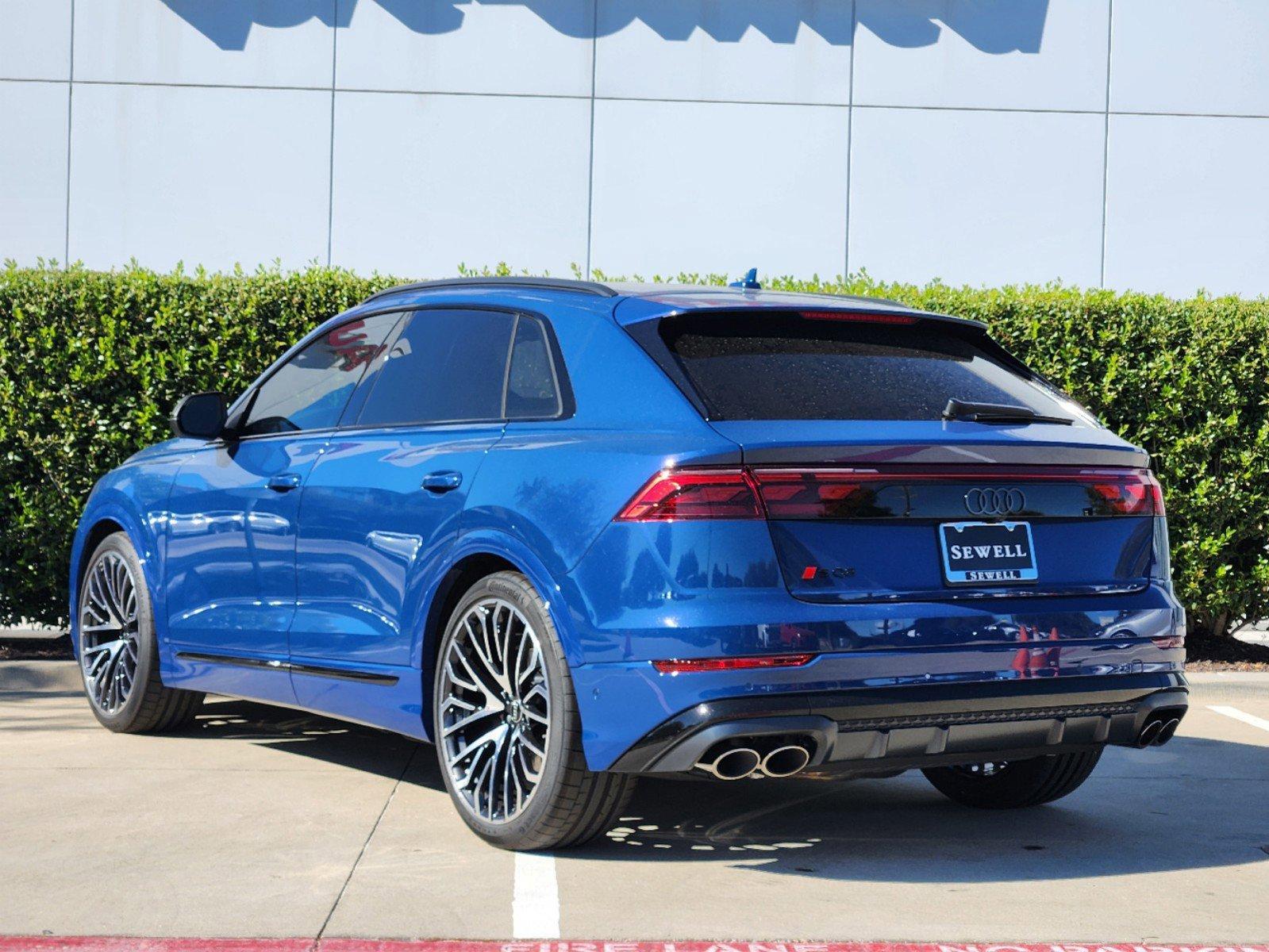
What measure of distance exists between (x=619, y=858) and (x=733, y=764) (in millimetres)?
780

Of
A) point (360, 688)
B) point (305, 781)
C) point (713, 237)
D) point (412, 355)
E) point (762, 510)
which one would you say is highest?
point (713, 237)

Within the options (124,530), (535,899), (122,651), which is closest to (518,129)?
(124,530)

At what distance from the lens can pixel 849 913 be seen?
15.0 ft

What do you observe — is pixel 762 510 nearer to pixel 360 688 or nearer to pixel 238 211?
pixel 360 688

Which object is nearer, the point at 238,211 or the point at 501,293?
the point at 501,293

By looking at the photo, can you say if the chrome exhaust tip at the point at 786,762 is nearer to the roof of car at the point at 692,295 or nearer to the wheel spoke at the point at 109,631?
the roof of car at the point at 692,295

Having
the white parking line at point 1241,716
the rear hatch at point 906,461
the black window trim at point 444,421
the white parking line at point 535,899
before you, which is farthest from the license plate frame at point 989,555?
the white parking line at point 1241,716

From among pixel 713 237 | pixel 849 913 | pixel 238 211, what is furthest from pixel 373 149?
pixel 849 913

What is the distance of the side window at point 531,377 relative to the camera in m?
5.29

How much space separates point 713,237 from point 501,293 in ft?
27.2

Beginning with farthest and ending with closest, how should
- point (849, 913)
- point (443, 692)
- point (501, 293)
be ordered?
1. point (501, 293)
2. point (443, 692)
3. point (849, 913)

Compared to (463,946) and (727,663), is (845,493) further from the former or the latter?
(463,946)

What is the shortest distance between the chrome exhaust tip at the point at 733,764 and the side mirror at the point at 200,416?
306 centimetres

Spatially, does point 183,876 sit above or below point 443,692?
below
